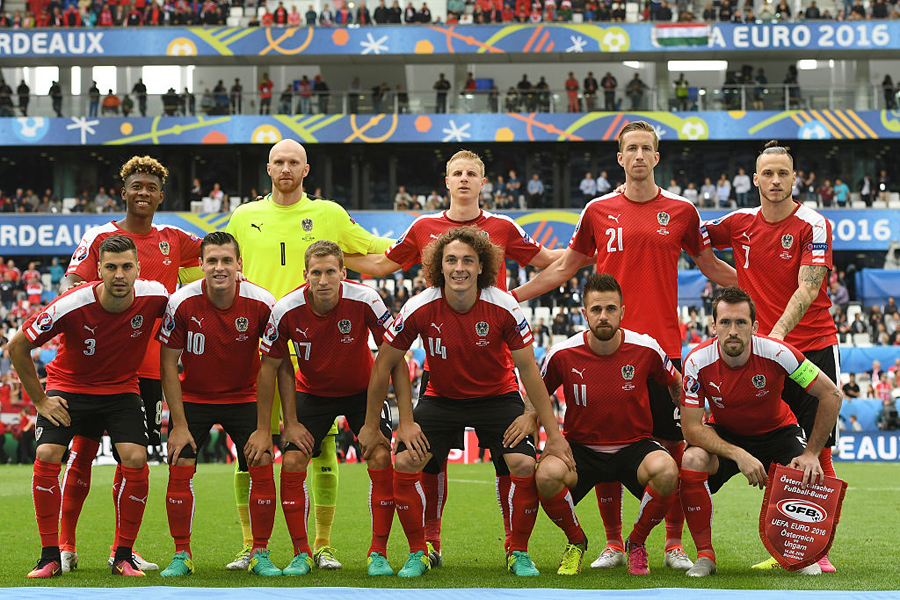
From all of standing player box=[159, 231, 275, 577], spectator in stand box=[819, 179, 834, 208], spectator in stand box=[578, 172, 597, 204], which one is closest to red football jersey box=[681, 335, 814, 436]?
standing player box=[159, 231, 275, 577]

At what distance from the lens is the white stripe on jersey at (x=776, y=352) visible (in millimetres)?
6348

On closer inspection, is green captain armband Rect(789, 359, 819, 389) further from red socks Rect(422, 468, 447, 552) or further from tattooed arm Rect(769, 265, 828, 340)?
red socks Rect(422, 468, 447, 552)

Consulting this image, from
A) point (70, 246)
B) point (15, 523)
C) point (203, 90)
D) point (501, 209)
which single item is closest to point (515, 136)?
point (501, 209)

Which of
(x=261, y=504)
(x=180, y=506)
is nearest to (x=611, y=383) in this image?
(x=261, y=504)

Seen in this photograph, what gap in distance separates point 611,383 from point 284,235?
254 centimetres

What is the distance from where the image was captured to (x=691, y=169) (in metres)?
33.2

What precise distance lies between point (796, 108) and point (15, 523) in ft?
87.0

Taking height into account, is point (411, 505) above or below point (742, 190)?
below

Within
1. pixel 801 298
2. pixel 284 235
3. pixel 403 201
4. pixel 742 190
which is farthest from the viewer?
pixel 403 201

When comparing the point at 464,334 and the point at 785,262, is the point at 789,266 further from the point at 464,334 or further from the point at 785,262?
the point at 464,334

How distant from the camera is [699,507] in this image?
6.38 metres

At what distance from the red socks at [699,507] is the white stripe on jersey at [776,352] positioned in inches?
32.4

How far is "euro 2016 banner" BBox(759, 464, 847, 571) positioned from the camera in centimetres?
623

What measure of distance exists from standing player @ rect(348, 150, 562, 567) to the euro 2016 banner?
1.59m
